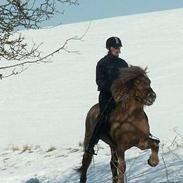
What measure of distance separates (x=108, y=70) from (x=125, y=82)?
51cm

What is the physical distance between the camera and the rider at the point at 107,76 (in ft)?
27.7

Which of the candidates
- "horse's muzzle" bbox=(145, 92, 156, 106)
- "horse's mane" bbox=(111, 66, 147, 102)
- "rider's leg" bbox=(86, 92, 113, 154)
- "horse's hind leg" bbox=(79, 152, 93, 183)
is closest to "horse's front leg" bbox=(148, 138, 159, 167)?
"horse's muzzle" bbox=(145, 92, 156, 106)

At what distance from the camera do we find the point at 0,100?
93.0 ft

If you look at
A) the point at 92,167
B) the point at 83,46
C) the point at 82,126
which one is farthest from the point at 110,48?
the point at 83,46

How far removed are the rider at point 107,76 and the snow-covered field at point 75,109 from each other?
100 cm

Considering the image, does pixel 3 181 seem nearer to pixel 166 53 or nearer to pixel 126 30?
pixel 166 53

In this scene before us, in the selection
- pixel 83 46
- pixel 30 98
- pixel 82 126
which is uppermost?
pixel 83 46

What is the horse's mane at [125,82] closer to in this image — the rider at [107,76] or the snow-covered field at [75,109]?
the rider at [107,76]

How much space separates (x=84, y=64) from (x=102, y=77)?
27.9 meters

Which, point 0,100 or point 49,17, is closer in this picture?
point 49,17

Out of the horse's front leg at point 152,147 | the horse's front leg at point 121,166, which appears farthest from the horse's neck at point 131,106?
the horse's front leg at point 121,166

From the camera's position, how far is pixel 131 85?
8.16m

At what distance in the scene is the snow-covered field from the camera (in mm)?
11258

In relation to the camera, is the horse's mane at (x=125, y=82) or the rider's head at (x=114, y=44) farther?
the rider's head at (x=114, y=44)
